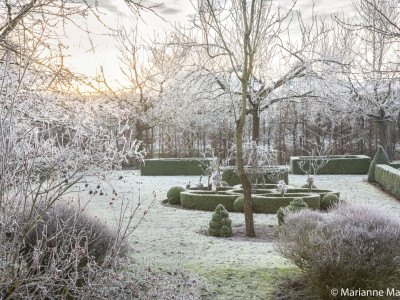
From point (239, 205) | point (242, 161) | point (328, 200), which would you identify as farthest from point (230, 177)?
point (242, 161)

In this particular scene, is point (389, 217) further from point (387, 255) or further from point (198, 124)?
point (198, 124)

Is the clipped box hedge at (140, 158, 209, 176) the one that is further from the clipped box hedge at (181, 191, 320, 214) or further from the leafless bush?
the leafless bush

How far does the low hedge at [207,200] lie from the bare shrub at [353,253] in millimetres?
7009

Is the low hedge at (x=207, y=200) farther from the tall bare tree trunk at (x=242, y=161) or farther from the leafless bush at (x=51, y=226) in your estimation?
the leafless bush at (x=51, y=226)

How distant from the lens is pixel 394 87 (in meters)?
22.2

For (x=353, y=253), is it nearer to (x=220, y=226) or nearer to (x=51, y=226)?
(x=51, y=226)

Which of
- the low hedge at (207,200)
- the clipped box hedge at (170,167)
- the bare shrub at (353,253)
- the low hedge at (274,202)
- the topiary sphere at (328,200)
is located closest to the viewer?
the bare shrub at (353,253)

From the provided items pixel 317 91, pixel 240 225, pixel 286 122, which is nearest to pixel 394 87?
pixel 286 122

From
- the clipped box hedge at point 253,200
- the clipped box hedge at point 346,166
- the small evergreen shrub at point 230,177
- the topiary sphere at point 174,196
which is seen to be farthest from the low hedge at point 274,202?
the clipped box hedge at point 346,166

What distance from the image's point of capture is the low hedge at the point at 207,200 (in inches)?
461

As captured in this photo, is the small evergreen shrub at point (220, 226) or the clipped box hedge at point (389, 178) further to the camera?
the clipped box hedge at point (389, 178)

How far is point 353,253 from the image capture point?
4219 mm

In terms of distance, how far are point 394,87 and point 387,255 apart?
20153 mm

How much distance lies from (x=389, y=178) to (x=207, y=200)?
Answer: 22.3ft
